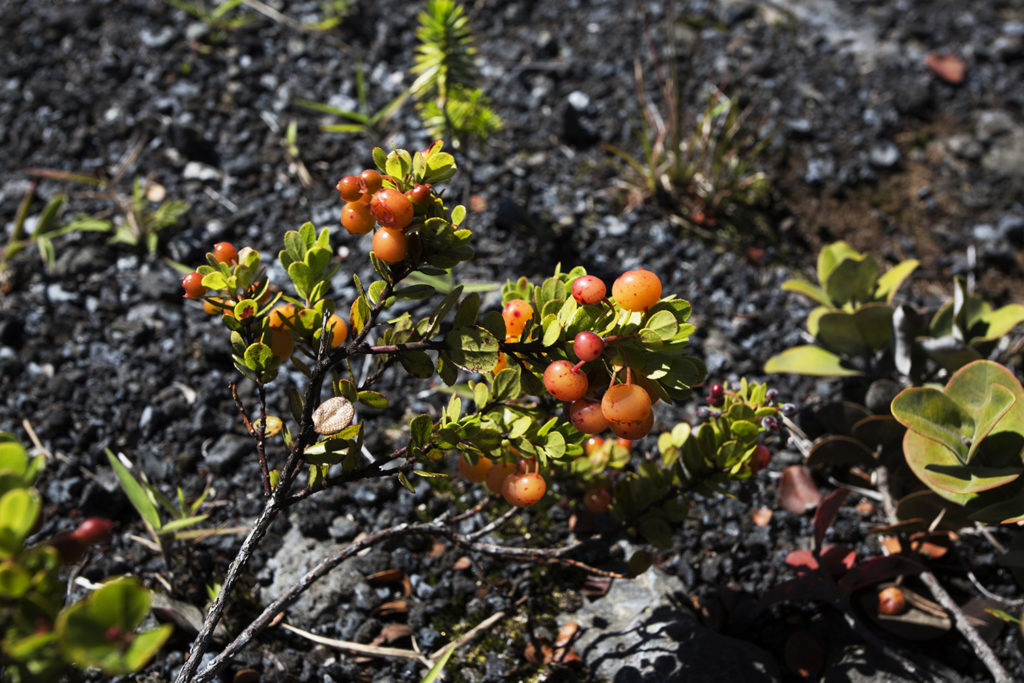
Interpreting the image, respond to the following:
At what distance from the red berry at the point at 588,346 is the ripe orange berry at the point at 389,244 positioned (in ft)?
1.10

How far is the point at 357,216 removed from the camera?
4.41ft

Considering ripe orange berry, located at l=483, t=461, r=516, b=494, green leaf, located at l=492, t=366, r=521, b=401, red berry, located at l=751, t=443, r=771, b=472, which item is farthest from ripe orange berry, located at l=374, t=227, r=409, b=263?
red berry, located at l=751, t=443, r=771, b=472

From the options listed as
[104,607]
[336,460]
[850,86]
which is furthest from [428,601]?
[850,86]

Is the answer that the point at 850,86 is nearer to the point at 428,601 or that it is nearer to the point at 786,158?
the point at 786,158

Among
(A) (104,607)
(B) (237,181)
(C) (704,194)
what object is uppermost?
(A) (104,607)

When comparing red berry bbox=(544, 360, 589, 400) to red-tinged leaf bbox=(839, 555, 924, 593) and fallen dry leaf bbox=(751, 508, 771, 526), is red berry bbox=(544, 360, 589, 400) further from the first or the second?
fallen dry leaf bbox=(751, 508, 771, 526)

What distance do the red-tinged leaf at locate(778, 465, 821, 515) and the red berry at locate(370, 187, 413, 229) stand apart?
54.8 inches

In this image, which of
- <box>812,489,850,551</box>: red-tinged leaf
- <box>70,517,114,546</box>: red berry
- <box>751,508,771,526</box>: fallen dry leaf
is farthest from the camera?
<box>751,508,771,526</box>: fallen dry leaf

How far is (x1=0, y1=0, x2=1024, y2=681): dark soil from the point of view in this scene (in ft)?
6.76

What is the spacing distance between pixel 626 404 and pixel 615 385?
83mm

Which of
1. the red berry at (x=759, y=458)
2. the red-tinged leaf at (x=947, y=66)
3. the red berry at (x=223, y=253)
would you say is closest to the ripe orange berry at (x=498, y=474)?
the red berry at (x=759, y=458)

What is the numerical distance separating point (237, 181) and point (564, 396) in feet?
7.44

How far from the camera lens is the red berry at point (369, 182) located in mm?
1303

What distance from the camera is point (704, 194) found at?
2992 millimetres
